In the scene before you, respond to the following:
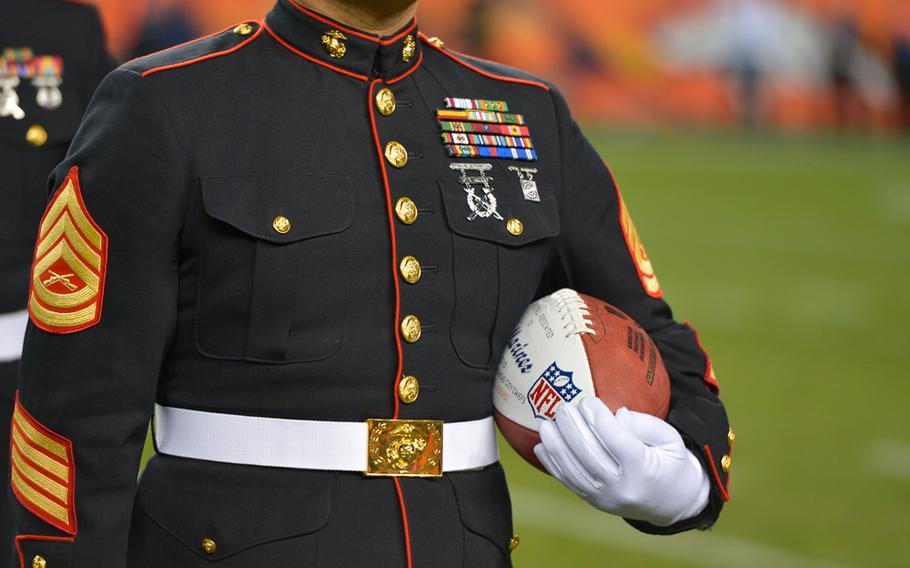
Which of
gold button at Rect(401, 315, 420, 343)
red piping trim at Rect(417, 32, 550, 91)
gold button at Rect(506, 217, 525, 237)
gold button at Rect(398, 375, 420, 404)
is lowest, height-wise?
gold button at Rect(398, 375, 420, 404)

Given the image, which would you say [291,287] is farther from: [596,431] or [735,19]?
[735,19]

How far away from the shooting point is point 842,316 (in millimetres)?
9664

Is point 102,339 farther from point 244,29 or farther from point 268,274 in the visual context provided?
point 244,29

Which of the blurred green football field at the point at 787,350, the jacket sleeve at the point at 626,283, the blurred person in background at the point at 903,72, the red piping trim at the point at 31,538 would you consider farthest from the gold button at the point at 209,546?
the blurred person in background at the point at 903,72

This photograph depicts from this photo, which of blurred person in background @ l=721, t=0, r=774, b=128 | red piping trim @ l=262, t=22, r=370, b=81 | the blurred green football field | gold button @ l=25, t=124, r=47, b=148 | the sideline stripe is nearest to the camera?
red piping trim @ l=262, t=22, r=370, b=81

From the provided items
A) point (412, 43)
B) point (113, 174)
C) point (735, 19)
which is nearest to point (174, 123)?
point (113, 174)

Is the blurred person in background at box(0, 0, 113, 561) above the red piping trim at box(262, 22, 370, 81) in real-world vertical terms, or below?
below

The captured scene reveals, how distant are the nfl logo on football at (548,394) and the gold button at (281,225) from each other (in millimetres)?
383

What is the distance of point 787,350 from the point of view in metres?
8.82

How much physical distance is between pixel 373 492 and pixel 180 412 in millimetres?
245

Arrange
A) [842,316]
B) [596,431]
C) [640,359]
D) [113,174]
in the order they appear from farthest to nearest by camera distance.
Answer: [842,316] → [640,359] → [596,431] → [113,174]

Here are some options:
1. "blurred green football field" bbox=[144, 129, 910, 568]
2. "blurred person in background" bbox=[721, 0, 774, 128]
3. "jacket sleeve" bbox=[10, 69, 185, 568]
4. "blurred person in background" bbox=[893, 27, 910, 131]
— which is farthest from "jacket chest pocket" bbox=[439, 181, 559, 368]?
"blurred person in background" bbox=[721, 0, 774, 128]

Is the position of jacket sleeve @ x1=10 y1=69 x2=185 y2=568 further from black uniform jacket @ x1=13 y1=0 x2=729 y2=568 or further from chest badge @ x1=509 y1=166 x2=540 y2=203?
chest badge @ x1=509 y1=166 x2=540 y2=203

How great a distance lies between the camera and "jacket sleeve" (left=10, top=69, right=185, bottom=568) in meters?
1.80
